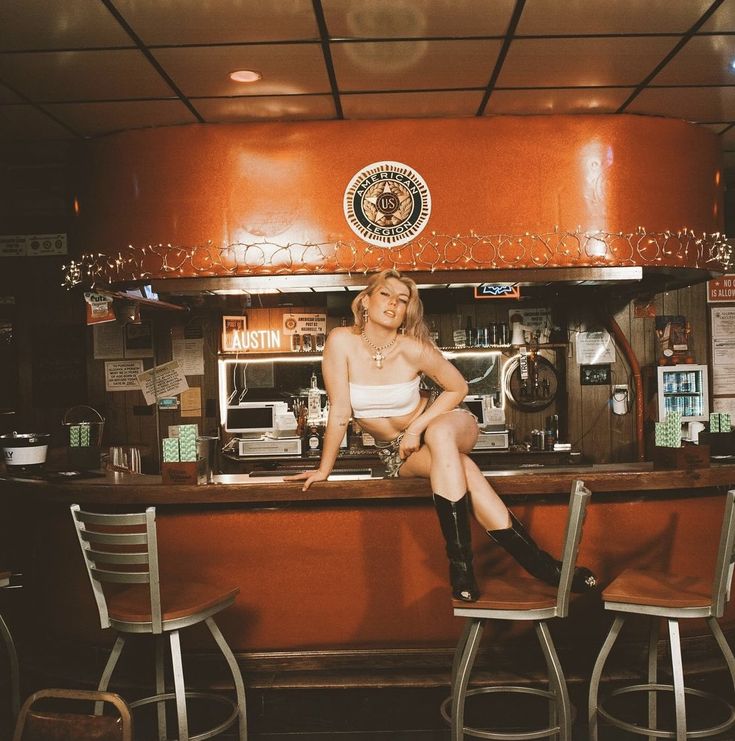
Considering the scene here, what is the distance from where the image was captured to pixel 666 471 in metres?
3.79

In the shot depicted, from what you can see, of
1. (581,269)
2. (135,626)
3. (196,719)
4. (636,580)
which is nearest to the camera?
(135,626)

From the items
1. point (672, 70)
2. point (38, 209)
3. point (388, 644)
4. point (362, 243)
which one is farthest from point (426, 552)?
point (38, 209)

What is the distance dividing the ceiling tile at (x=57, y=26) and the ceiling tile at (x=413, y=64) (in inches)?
42.7

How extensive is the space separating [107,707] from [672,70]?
431 cm

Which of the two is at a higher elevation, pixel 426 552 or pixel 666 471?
pixel 666 471

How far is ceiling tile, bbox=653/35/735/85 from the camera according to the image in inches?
144

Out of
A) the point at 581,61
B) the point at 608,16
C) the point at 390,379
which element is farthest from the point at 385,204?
the point at 608,16

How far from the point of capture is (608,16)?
3.34 meters

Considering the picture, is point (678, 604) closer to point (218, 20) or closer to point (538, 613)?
point (538, 613)

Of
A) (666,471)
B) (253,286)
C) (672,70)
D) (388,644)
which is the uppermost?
(672,70)

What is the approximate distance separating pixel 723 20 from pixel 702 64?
20.0 inches

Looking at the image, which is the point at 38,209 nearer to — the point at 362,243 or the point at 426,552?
the point at 362,243

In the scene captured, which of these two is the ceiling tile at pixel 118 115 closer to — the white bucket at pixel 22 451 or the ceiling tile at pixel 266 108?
the ceiling tile at pixel 266 108

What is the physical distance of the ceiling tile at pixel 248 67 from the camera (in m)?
3.60
